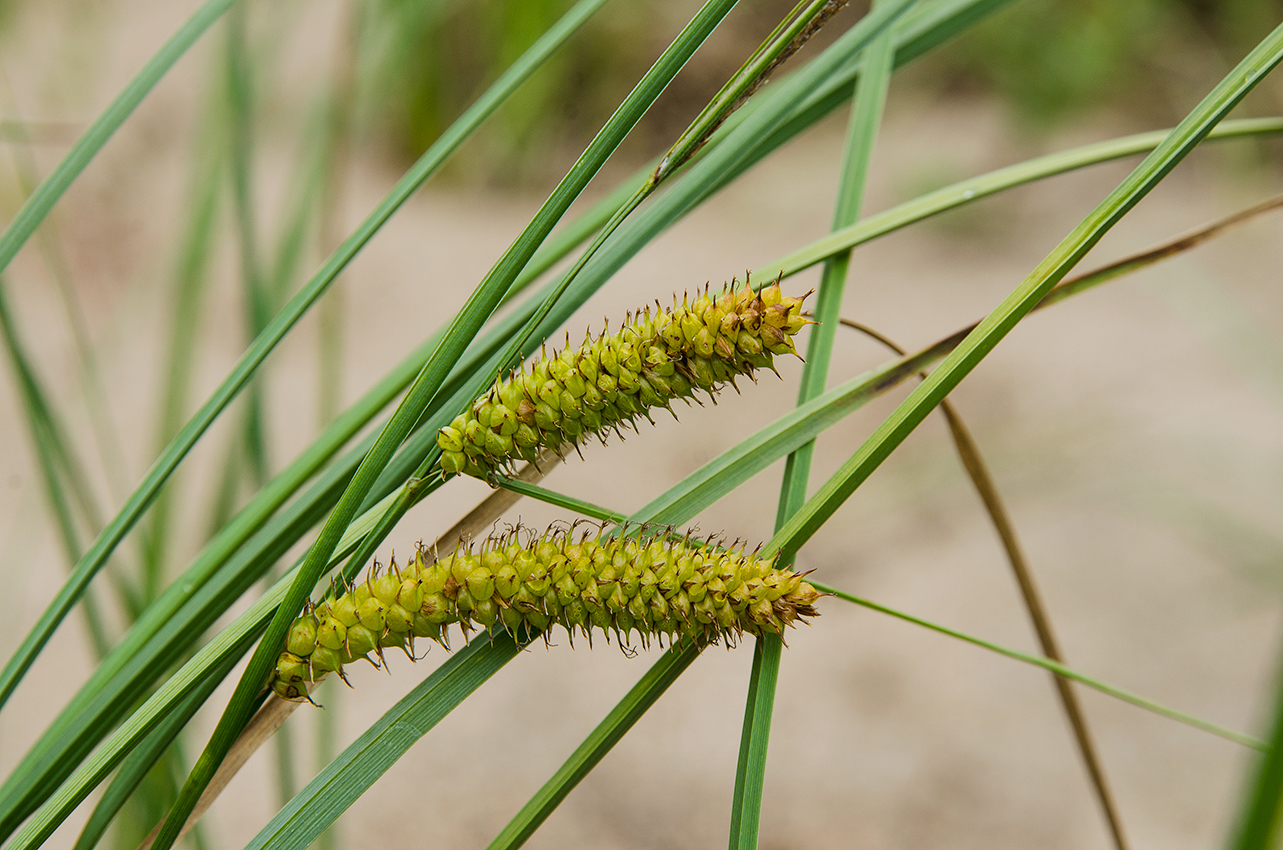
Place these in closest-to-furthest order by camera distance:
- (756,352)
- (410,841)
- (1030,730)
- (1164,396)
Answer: (756,352), (410,841), (1030,730), (1164,396)

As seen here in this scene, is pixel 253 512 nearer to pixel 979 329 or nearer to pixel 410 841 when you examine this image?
pixel 979 329

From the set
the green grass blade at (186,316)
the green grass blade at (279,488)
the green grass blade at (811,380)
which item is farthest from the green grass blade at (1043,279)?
the green grass blade at (186,316)

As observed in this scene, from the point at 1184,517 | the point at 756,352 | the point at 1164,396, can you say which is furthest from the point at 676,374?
the point at 1164,396

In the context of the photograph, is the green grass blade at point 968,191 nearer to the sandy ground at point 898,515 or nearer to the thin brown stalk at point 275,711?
the thin brown stalk at point 275,711

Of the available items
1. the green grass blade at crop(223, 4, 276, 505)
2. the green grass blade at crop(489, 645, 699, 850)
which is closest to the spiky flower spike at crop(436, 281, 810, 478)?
the green grass blade at crop(489, 645, 699, 850)

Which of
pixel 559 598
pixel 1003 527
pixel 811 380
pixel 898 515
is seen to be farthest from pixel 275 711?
pixel 898 515

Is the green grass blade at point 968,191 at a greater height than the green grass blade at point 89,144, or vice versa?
the green grass blade at point 89,144
